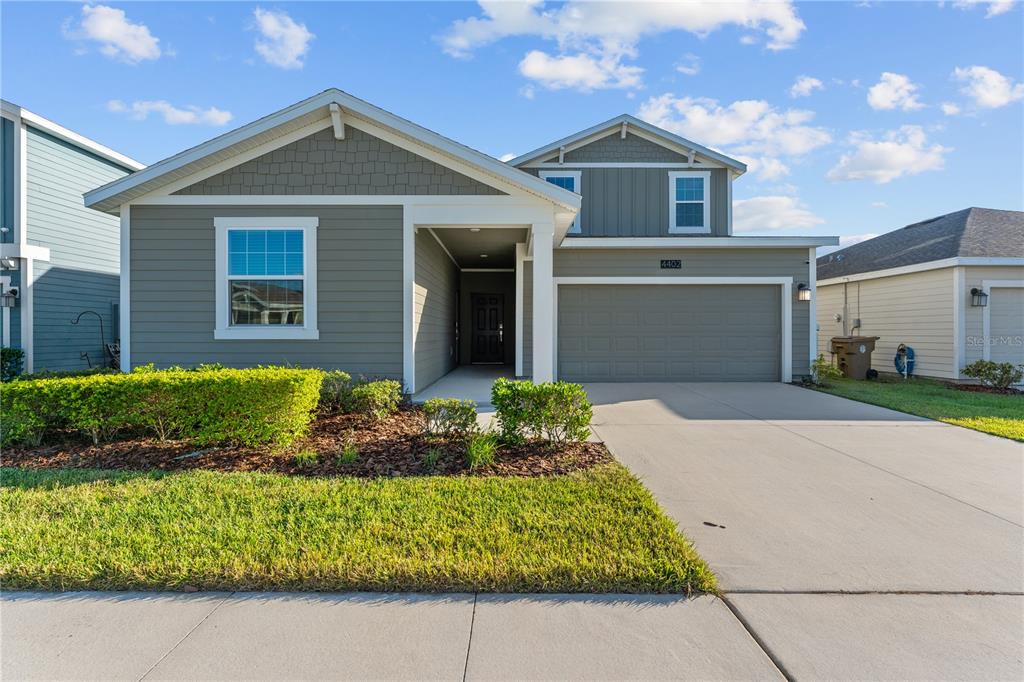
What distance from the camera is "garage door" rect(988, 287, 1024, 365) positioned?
11797 millimetres

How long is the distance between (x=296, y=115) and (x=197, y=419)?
4.43 meters

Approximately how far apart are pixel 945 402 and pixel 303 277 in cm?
1112

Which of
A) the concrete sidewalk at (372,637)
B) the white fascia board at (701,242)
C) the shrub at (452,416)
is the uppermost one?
the white fascia board at (701,242)

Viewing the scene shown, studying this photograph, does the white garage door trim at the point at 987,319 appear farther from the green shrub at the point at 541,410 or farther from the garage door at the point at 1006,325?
the green shrub at the point at 541,410

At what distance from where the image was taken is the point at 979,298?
11.6 meters

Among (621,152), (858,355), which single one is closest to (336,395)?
(621,152)

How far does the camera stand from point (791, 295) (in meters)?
11.2

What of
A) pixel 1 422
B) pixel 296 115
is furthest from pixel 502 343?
pixel 1 422

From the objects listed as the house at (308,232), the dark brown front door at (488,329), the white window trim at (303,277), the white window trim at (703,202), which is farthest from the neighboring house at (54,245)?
the white window trim at (703,202)

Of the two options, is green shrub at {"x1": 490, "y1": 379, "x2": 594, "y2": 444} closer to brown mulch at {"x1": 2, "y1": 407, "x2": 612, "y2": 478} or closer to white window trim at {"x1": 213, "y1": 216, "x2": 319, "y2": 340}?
brown mulch at {"x1": 2, "y1": 407, "x2": 612, "y2": 478}

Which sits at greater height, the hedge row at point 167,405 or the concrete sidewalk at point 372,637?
the hedge row at point 167,405

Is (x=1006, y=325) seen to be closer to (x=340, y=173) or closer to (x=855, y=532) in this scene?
(x=855, y=532)

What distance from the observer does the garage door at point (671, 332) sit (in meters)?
11.2

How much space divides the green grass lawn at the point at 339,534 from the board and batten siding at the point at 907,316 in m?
12.3
